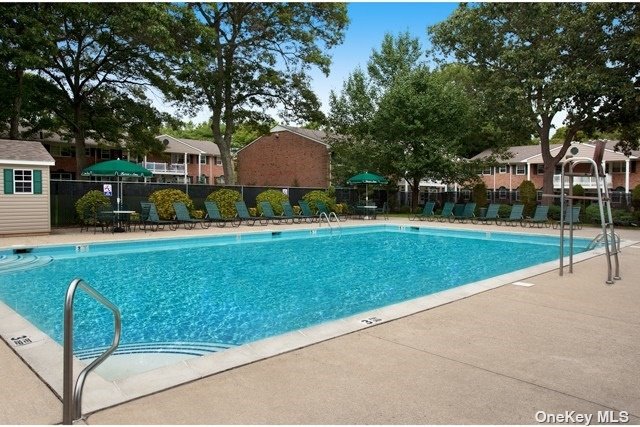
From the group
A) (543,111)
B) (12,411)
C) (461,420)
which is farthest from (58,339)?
(543,111)

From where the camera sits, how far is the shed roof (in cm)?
1322

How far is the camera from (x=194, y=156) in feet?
155

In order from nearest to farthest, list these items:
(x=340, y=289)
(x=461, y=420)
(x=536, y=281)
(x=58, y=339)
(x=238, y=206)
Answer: (x=461, y=420) < (x=58, y=339) < (x=536, y=281) < (x=340, y=289) < (x=238, y=206)

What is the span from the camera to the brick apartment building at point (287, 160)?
34.0 metres

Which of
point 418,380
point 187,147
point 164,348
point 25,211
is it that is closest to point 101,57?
point 25,211

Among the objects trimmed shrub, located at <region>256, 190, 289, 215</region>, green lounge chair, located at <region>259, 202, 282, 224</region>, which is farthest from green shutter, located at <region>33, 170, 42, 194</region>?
trimmed shrub, located at <region>256, 190, 289, 215</region>

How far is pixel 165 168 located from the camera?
43.3 m

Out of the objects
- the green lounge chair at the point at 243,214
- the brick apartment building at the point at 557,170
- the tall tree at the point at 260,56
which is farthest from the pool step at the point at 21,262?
the brick apartment building at the point at 557,170

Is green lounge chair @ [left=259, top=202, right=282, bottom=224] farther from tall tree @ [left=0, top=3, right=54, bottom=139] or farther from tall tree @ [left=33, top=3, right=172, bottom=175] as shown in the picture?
tall tree @ [left=0, top=3, right=54, bottom=139]

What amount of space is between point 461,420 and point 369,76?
3197 cm

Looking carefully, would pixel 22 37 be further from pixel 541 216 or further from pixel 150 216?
pixel 541 216

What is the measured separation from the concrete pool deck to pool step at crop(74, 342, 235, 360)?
2.66 feet

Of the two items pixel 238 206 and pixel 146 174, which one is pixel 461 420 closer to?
pixel 146 174

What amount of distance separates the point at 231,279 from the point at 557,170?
37.0 m
